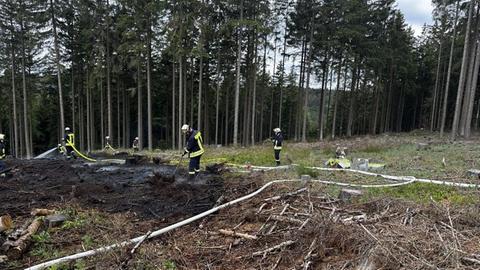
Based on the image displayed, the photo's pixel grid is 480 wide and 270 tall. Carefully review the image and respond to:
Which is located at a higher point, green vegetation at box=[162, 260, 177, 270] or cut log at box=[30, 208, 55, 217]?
green vegetation at box=[162, 260, 177, 270]

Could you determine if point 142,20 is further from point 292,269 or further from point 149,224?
point 292,269

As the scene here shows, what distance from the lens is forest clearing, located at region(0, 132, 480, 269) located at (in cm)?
425

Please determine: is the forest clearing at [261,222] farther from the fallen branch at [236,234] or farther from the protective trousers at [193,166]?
the protective trousers at [193,166]

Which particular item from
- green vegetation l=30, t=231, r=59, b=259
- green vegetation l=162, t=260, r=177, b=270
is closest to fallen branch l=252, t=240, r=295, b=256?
green vegetation l=162, t=260, r=177, b=270

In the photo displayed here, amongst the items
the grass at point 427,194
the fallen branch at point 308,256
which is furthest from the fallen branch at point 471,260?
the grass at point 427,194

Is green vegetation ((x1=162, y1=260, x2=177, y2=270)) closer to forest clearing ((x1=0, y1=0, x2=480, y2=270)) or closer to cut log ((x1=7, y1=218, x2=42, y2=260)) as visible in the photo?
forest clearing ((x1=0, y1=0, x2=480, y2=270))

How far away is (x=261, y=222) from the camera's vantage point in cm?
596

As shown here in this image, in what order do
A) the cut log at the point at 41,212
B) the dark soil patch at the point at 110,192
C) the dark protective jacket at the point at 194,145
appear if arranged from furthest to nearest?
the dark protective jacket at the point at 194,145
the dark soil patch at the point at 110,192
the cut log at the point at 41,212

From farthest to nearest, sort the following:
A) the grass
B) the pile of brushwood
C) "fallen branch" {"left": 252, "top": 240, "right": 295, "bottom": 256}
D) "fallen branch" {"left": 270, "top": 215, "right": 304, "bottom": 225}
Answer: the grass → "fallen branch" {"left": 270, "top": 215, "right": 304, "bottom": 225} → "fallen branch" {"left": 252, "top": 240, "right": 295, "bottom": 256} → the pile of brushwood

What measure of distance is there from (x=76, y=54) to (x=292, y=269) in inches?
1114

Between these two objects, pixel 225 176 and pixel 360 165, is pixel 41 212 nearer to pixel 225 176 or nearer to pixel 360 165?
pixel 225 176

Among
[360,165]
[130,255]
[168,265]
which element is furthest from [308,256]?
[360,165]

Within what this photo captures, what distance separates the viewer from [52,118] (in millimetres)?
36219

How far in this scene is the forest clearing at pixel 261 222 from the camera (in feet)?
14.0
